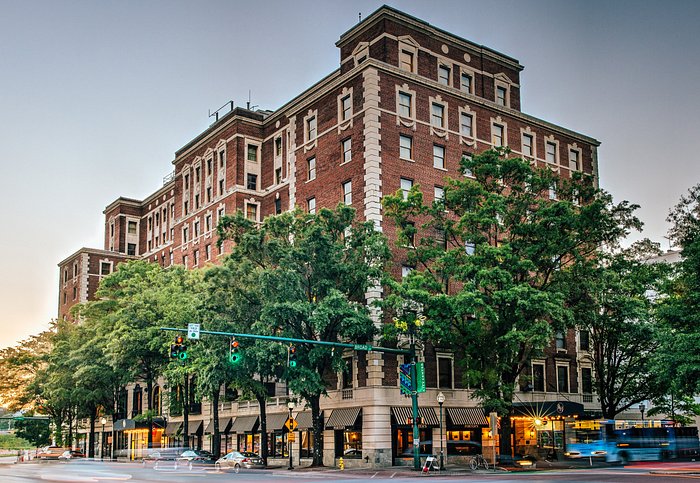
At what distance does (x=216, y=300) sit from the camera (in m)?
49.7

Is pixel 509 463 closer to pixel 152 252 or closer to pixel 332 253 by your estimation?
pixel 332 253

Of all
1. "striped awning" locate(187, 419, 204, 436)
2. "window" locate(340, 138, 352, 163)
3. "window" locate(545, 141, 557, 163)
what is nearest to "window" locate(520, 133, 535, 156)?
"window" locate(545, 141, 557, 163)

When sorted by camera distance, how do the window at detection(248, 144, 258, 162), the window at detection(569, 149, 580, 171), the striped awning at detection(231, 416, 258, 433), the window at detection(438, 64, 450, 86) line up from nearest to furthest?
1. the window at detection(438, 64, 450, 86)
2. the striped awning at detection(231, 416, 258, 433)
3. the window at detection(569, 149, 580, 171)
4. the window at detection(248, 144, 258, 162)

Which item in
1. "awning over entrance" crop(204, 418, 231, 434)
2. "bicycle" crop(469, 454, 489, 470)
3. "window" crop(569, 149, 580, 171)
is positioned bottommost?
"bicycle" crop(469, 454, 489, 470)

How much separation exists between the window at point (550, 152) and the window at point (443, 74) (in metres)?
11.5

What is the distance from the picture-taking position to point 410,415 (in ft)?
169

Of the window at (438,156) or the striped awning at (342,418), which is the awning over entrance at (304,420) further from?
the window at (438,156)

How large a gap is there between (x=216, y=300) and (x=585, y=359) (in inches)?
1267

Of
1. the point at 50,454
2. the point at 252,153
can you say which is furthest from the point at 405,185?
the point at 50,454

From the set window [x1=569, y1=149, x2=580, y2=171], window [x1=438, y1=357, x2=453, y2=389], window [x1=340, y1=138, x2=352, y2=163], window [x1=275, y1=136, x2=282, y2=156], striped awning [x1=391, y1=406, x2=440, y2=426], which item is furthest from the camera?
window [x1=275, y1=136, x2=282, y2=156]

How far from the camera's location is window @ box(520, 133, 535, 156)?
6519 cm

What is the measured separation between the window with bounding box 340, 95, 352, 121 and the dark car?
2696 cm

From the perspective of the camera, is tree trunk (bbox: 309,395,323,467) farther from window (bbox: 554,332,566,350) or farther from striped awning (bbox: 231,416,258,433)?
window (bbox: 554,332,566,350)

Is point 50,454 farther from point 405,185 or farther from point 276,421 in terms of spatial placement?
point 405,185
